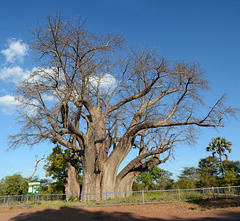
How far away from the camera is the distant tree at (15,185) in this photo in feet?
94.7

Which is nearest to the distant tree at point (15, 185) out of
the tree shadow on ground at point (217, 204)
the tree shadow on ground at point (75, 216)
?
the tree shadow on ground at point (75, 216)

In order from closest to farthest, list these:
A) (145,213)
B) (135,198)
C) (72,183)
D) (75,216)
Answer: (75,216) < (145,213) < (135,198) < (72,183)

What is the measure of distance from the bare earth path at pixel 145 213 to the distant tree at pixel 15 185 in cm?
1853

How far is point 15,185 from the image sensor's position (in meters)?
29.4

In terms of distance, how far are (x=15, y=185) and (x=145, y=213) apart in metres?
24.0

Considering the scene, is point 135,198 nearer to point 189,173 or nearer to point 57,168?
point 57,168

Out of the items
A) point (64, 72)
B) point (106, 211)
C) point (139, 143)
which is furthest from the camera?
point (139, 143)

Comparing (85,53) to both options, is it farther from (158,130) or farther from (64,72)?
(158,130)

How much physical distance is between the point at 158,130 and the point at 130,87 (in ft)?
19.3

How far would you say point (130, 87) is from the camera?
57.8 ft

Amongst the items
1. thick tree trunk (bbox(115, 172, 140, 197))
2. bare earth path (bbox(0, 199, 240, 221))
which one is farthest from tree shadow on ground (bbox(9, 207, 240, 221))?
thick tree trunk (bbox(115, 172, 140, 197))

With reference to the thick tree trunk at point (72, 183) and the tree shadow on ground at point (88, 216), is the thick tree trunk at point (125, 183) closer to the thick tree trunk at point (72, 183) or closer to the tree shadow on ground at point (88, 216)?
the thick tree trunk at point (72, 183)

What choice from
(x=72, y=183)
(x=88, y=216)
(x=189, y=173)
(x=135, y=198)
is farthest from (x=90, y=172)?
(x=189, y=173)

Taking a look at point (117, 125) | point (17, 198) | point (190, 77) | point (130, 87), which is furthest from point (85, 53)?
point (17, 198)
